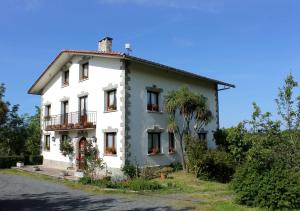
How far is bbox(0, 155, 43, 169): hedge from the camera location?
89.7 ft

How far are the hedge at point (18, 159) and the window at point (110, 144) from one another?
10.4 meters

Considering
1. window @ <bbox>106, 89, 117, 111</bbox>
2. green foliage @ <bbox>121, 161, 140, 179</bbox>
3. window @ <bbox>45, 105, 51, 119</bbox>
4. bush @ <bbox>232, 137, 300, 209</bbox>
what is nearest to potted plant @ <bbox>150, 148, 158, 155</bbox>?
green foliage @ <bbox>121, 161, 140, 179</bbox>

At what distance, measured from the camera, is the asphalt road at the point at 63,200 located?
1110 cm

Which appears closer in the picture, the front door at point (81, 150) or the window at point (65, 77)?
the front door at point (81, 150)

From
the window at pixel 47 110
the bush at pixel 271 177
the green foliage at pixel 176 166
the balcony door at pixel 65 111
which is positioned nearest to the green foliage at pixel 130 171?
the green foliage at pixel 176 166

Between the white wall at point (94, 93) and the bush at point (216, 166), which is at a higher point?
the white wall at point (94, 93)

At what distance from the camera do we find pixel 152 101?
21469mm

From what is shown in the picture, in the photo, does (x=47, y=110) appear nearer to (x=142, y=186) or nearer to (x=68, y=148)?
(x=68, y=148)

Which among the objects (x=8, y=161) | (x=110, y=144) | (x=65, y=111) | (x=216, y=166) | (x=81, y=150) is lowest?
(x=216, y=166)

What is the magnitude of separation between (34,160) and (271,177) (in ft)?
74.0

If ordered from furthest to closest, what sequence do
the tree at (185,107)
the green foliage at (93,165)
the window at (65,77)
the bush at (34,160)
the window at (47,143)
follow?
the bush at (34,160) < the window at (47,143) < the window at (65,77) < the tree at (185,107) < the green foliage at (93,165)

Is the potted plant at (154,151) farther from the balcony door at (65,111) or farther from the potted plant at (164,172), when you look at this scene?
the balcony door at (65,111)

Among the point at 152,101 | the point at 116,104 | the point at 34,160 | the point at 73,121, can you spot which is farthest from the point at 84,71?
the point at 34,160

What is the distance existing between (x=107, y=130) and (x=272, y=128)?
11824 millimetres
